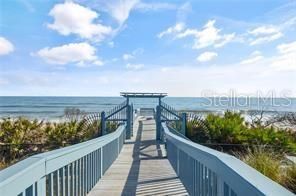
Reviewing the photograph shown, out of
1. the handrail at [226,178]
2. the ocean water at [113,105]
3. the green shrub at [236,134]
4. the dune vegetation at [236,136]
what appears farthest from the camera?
the ocean water at [113,105]

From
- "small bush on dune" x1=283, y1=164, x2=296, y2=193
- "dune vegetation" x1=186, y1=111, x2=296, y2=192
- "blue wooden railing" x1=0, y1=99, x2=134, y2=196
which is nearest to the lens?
"blue wooden railing" x1=0, y1=99, x2=134, y2=196

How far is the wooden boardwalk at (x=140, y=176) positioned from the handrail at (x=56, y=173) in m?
0.35

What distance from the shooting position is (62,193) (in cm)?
413

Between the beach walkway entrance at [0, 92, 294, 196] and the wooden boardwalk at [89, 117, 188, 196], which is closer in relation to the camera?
the beach walkway entrance at [0, 92, 294, 196]

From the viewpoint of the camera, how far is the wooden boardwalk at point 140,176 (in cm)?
608

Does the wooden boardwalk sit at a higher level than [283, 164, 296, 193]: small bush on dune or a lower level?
lower

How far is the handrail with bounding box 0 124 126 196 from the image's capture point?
2.43 metres

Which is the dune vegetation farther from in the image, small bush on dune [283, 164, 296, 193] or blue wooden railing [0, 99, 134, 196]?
blue wooden railing [0, 99, 134, 196]

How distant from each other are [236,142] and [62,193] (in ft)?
33.4

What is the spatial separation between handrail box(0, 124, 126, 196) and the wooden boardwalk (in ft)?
1.14

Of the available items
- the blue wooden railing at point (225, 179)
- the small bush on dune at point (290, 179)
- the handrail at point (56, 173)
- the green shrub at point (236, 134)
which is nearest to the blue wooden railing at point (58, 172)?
the handrail at point (56, 173)

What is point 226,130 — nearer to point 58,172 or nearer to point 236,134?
point 236,134

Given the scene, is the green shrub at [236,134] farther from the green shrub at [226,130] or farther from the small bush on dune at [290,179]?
the small bush on dune at [290,179]

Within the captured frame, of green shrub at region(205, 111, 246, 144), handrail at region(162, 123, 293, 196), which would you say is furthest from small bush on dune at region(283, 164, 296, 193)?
green shrub at region(205, 111, 246, 144)
